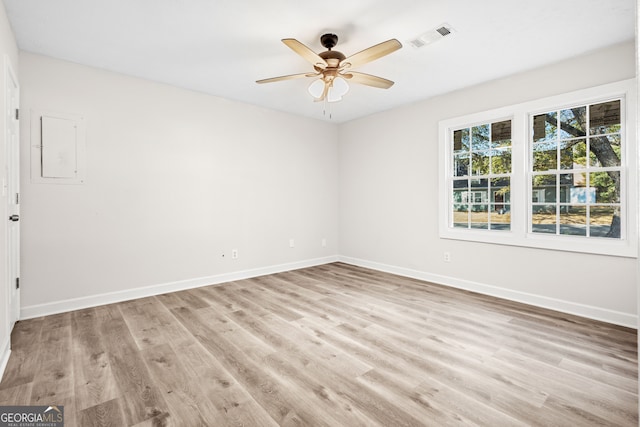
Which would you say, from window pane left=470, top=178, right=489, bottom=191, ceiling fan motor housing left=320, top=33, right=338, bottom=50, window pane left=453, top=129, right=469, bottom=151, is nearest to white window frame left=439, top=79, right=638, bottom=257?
window pane left=453, top=129, right=469, bottom=151

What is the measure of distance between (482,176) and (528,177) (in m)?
0.53

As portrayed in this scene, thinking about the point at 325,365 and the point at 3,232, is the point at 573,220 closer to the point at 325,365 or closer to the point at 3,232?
the point at 325,365

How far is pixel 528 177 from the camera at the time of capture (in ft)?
11.8

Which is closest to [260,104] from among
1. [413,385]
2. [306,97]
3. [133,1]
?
[306,97]

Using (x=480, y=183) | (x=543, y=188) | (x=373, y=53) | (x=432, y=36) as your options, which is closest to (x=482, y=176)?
(x=480, y=183)

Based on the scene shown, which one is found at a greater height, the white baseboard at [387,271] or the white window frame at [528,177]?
the white window frame at [528,177]

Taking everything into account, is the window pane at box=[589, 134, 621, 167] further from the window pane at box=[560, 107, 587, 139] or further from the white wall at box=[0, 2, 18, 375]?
the white wall at box=[0, 2, 18, 375]

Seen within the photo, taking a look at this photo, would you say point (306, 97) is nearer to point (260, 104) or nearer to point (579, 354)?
point (260, 104)

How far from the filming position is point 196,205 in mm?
4203

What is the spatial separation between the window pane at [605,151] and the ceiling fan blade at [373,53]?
7.96 feet

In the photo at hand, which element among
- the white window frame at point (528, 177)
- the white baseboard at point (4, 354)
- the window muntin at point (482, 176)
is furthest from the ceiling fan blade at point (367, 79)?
the white baseboard at point (4, 354)

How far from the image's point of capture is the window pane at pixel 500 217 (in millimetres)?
3812

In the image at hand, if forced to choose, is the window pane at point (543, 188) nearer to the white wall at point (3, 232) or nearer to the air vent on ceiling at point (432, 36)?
the air vent on ceiling at point (432, 36)

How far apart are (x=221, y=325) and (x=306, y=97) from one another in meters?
3.17
